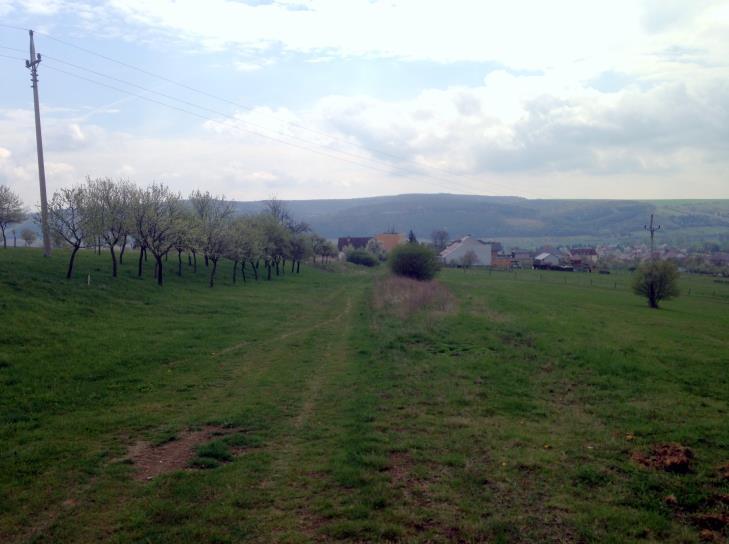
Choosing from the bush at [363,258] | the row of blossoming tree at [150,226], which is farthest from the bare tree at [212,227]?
the bush at [363,258]

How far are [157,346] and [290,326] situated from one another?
8.49 m

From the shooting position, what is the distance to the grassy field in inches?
243

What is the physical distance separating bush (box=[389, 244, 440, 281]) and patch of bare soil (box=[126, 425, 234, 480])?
4392 cm

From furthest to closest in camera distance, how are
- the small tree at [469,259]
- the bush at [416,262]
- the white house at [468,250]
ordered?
1. the white house at [468,250]
2. the small tree at [469,259]
3. the bush at [416,262]

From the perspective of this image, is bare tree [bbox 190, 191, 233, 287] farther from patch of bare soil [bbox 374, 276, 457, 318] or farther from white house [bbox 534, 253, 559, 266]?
white house [bbox 534, 253, 559, 266]

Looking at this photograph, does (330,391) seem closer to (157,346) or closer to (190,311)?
(157,346)

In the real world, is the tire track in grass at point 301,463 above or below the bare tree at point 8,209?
below

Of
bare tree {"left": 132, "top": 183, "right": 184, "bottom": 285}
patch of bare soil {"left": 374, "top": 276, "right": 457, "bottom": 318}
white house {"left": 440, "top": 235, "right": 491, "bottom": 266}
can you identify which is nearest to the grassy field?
patch of bare soil {"left": 374, "top": 276, "right": 457, "bottom": 318}

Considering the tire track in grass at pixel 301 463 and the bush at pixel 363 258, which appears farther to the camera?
the bush at pixel 363 258

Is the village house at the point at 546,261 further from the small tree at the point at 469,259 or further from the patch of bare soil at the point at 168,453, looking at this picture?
the patch of bare soil at the point at 168,453

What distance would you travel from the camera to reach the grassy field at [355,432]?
617 cm

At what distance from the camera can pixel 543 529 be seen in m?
5.94

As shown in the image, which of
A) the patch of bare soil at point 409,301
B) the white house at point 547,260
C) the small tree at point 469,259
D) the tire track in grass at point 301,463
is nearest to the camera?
the tire track in grass at point 301,463

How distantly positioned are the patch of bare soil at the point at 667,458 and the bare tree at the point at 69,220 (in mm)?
30017
